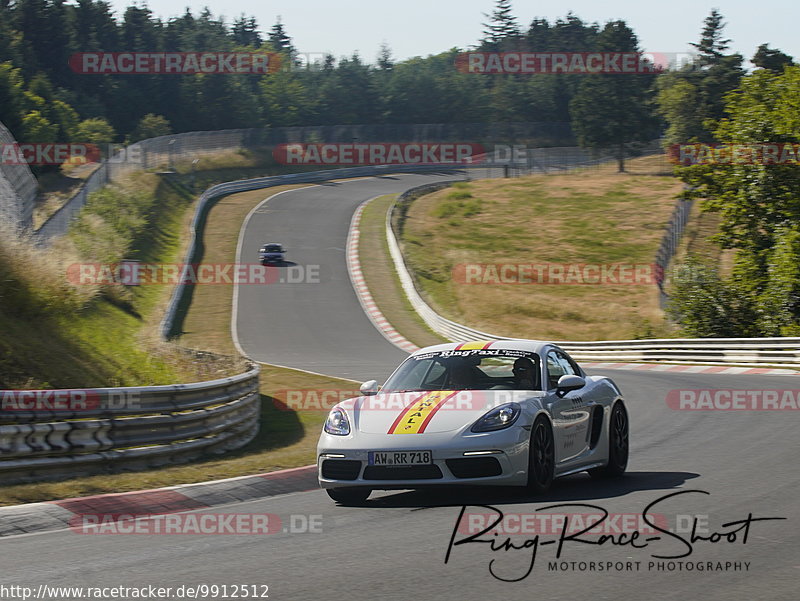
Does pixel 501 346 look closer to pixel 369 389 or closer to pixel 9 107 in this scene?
pixel 369 389

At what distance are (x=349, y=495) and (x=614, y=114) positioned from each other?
289 ft

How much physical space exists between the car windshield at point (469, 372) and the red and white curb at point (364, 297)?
22.6 metres

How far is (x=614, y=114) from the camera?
92875mm

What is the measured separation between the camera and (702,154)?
115ft

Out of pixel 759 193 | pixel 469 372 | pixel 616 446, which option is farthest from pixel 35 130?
pixel 616 446

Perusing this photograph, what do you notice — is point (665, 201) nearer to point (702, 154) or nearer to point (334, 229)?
point (334, 229)

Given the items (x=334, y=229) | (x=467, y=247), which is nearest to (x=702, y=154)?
(x=467, y=247)

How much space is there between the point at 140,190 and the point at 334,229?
1048 cm

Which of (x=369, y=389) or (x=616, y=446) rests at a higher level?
(x=369, y=389)

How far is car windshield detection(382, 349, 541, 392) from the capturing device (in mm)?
9164

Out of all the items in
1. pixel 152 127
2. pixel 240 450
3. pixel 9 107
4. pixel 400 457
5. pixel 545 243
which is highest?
pixel 9 107

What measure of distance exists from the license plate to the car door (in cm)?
135

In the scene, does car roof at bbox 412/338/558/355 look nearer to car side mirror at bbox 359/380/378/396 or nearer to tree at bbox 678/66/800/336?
car side mirror at bbox 359/380/378/396

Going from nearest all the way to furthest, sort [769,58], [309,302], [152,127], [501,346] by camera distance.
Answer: [501,346] < [309,302] < [152,127] < [769,58]
